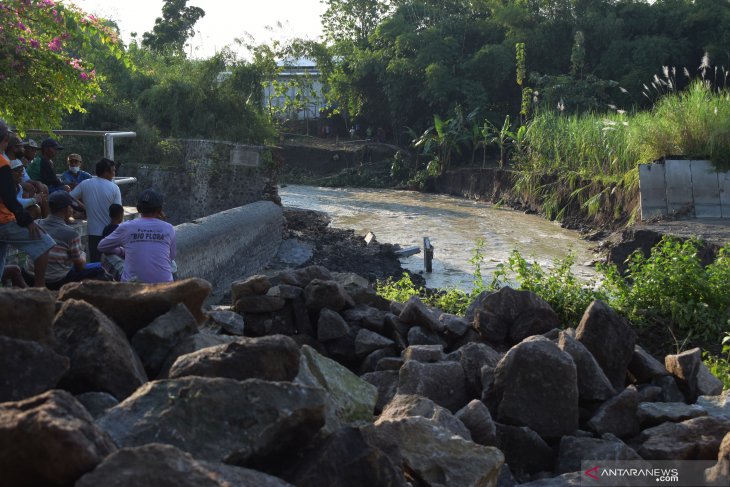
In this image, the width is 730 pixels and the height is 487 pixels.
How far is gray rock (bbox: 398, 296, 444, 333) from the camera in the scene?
595cm

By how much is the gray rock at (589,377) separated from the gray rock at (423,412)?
92cm

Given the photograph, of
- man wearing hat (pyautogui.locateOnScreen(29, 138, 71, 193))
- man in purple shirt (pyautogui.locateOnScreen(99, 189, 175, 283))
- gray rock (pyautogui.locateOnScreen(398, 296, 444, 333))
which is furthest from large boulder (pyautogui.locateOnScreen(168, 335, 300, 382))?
man wearing hat (pyautogui.locateOnScreen(29, 138, 71, 193))

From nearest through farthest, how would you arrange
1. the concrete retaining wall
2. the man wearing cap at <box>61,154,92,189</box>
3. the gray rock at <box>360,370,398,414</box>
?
1. the gray rock at <box>360,370,398,414</box>
2. the man wearing cap at <box>61,154,92,189</box>
3. the concrete retaining wall

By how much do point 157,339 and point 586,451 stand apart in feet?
6.67

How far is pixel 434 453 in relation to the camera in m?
3.62

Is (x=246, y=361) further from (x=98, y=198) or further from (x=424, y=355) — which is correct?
(x=98, y=198)

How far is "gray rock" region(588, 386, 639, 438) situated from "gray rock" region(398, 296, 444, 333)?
1.63 m

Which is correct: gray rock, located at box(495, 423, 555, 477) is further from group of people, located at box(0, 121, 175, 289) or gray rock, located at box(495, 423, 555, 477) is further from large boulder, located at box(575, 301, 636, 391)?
group of people, located at box(0, 121, 175, 289)

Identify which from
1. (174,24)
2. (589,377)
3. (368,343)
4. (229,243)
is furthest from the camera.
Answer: (174,24)

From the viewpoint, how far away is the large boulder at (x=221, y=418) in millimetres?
3035

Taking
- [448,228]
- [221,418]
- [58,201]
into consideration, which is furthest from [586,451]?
[448,228]

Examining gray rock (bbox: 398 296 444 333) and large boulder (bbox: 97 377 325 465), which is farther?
gray rock (bbox: 398 296 444 333)

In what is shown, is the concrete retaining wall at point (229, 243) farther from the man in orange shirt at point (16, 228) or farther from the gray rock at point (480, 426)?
the gray rock at point (480, 426)

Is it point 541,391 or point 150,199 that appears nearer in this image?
point 541,391
